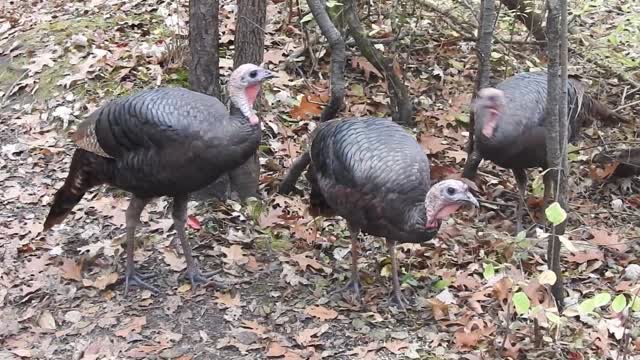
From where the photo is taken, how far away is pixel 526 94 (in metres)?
5.57

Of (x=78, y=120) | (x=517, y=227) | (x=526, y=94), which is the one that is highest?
(x=526, y=94)

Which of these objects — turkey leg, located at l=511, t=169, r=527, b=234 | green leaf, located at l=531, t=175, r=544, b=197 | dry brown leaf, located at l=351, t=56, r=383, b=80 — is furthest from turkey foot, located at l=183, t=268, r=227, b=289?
dry brown leaf, located at l=351, t=56, r=383, b=80

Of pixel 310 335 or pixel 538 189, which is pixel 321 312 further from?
pixel 538 189

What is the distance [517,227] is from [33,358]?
134 inches

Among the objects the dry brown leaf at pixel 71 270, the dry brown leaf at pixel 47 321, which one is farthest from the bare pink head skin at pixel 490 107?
the dry brown leaf at pixel 47 321

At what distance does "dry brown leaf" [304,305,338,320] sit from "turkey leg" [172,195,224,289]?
23.3 inches

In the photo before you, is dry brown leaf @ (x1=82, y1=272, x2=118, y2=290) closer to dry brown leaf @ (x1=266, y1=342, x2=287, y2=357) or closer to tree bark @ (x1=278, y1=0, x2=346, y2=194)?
dry brown leaf @ (x1=266, y1=342, x2=287, y2=357)

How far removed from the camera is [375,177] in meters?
4.49

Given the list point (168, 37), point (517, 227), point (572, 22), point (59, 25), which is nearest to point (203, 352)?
point (517, 227)

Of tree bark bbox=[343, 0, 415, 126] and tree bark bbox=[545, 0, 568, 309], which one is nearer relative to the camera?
tree bark bbox=[545, 0, 568, 309]

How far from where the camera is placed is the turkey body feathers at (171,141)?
14.4ft

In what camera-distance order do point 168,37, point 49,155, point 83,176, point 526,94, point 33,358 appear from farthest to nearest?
point 168,37 → point 49,155 → point 526,94 → point 83,176 → point 33,358

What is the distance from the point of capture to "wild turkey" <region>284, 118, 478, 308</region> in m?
4.30

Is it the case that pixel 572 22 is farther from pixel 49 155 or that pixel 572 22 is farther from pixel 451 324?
pixel 49 155
